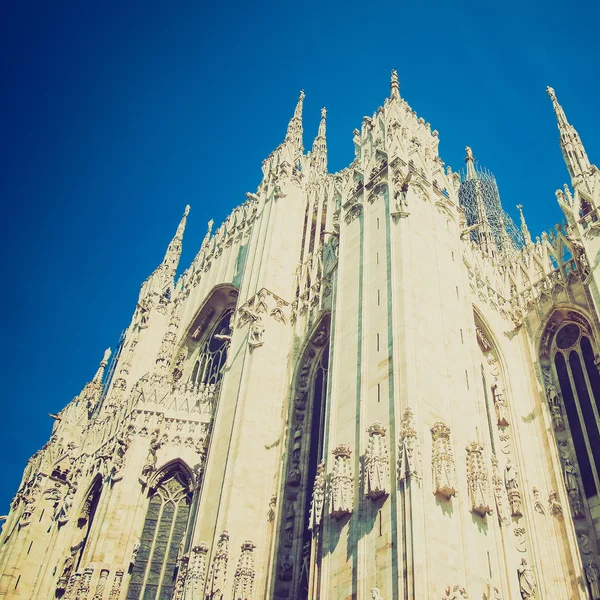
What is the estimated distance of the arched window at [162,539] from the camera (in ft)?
65.2

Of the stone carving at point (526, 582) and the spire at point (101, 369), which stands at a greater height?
the spire at point (101, 369)

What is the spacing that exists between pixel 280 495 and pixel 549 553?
748 centimetres

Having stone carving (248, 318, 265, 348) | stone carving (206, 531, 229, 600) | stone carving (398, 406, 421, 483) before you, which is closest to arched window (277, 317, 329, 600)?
stone carving (206, 531, 229, 600)

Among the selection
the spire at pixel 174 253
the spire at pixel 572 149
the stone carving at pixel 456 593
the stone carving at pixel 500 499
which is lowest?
the stone carving at pixel 456 593

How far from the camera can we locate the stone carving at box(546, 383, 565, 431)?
20000 mm

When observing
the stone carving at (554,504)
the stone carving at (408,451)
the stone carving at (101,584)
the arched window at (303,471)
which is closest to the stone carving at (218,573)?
the arched window at (303,471)

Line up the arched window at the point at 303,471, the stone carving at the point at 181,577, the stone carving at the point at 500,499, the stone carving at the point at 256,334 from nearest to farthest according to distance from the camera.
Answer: the stone carving at the point at 500,499 → the arched window at the point at 303,471 → the stone carving at the point at 181,577 → the stone carving at the point at 256,334

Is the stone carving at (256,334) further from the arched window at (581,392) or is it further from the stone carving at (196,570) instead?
the arched window at (581,392)

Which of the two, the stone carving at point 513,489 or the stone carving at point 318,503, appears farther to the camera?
the stone carving at point 513,489

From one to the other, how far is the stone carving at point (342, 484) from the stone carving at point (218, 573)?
4.23m

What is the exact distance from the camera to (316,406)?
21047mm

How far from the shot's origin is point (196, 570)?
1750cm

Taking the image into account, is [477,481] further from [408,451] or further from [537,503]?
[537,503]

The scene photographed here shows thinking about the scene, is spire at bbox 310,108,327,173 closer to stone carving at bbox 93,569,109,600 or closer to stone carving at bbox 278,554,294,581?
stone carving at bbox 278,554,294,581
